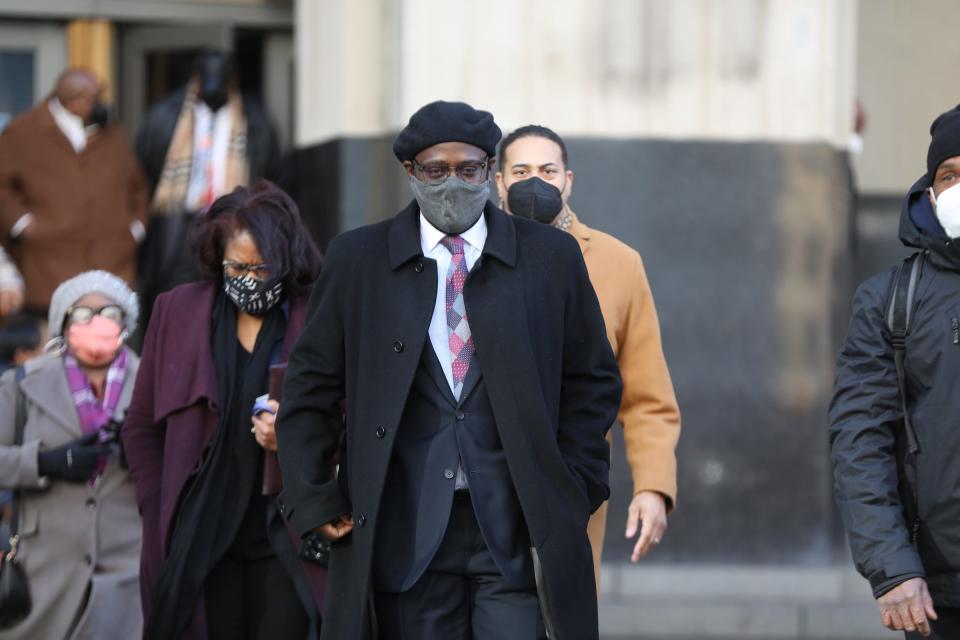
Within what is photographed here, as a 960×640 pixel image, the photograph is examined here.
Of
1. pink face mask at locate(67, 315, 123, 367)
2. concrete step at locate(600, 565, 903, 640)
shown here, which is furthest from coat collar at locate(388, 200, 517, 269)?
concrete step at locate(600, 565, 903, 640)

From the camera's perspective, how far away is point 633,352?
5.66m

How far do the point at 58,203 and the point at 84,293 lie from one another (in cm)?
342

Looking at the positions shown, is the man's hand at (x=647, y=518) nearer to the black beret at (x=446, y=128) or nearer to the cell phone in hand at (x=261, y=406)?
the cell phone in hand at (x=261, y=406)

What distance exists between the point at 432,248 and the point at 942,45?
22.0 ft

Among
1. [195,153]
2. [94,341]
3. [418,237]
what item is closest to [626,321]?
[418,237]

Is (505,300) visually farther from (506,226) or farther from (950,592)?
(950,592)

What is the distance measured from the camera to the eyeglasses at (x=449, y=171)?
4.59m

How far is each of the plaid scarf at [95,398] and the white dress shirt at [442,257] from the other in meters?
2.04

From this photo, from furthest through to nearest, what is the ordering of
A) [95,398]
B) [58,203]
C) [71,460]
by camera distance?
[58,203] → [95,398] → [71,460]

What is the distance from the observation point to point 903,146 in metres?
10.6

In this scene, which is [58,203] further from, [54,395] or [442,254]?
[442,254]

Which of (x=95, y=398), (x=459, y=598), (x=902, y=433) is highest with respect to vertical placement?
(x=902, y=433)

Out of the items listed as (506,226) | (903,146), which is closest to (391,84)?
(903,146)

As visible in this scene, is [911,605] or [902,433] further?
[902,433]
